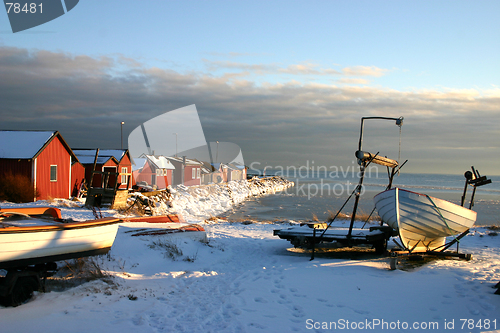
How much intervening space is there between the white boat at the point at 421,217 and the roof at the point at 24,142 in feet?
74.2

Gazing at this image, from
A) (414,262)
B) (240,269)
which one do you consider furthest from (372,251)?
(240,269)

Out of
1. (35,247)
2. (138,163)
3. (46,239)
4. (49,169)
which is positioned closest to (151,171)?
(138,163)

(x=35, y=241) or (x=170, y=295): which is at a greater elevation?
(x=35, y=241)

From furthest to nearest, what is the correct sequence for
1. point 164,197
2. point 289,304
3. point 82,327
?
point 164,197 → point 289,304 → point 82,327

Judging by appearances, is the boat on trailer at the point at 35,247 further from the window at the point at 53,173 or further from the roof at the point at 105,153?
the roof at the point at 105,153

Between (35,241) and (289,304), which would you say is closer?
(35,241)

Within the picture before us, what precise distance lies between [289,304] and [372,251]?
5921 millimetres

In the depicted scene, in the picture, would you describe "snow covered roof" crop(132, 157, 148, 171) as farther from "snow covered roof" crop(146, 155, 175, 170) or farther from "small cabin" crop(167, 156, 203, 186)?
"small cabin" crop(167, 156, 203, 186)

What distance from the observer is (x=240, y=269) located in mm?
8742

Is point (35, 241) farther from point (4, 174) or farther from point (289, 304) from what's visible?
point (4, 174)

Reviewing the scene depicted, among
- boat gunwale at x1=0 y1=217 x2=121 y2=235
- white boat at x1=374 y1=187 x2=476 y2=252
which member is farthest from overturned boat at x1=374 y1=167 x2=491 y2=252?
boat gunwale at x1=0 y1=217 x2=121 y2=235

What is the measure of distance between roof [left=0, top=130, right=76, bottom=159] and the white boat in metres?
22.6

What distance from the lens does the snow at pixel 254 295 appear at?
16.8 feet

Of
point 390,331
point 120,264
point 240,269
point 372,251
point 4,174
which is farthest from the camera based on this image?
point 4,174
